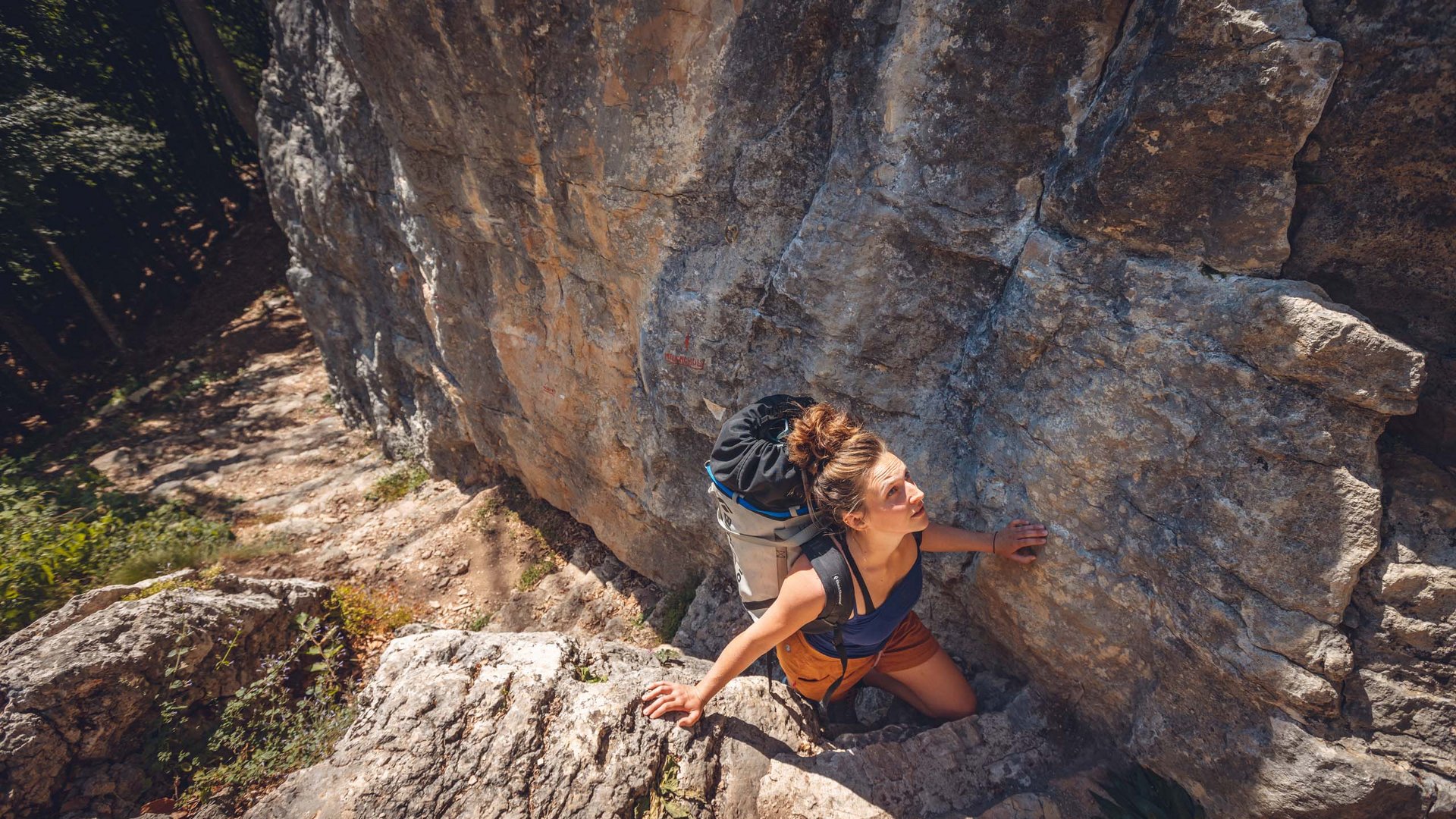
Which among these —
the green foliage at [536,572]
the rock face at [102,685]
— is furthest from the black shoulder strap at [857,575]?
the green foliage at [536,572]

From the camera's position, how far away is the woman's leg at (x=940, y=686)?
296 cm

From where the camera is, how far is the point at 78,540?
5.29 metres

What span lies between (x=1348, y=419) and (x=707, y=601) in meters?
3.14

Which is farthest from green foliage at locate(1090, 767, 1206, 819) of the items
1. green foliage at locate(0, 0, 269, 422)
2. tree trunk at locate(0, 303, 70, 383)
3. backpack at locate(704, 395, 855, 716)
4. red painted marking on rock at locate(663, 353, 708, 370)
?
tree trunk at locate(0, 303, 70, 383)

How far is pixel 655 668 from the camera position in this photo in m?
3.00

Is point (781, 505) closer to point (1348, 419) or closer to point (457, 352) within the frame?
point (1348, 419)

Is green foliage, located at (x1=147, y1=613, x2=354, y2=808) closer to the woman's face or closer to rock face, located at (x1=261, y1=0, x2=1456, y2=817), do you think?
rock face, located at (x1=261, y1=0, x2=1456, y2=817)

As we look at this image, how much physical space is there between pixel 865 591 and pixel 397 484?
18.1 feet

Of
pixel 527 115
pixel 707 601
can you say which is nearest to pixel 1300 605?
pixel 707 601

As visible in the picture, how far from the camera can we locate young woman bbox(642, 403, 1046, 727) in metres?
2.38

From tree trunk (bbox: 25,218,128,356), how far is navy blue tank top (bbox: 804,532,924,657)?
10107 mm

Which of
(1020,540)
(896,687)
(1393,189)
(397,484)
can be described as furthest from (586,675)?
(397,484)

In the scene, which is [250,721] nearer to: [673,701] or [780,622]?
[673,701]

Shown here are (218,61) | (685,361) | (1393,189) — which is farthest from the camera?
(218,61)
